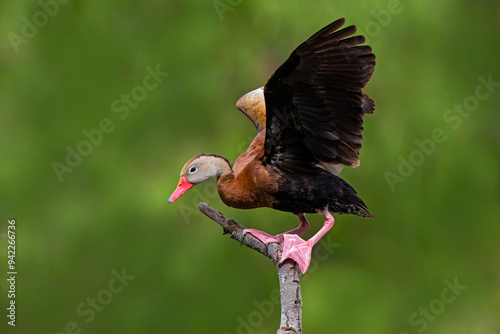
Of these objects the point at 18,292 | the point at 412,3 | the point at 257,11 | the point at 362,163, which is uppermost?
the point at 412,3

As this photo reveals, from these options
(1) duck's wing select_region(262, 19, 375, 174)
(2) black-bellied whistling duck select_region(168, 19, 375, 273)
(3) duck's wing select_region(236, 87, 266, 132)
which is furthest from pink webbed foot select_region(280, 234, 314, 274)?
(3) duck's wing select_region(236, 87, 266, 132)

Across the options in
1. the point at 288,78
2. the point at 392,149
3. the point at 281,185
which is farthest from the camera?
the point at 392,149

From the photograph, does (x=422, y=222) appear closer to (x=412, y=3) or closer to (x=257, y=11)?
Answer: (x=412, y=3)

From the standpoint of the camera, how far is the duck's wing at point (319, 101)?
2.70 meters

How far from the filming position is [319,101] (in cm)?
Result: 283

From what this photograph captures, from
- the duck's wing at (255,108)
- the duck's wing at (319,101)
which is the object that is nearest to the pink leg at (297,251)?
the duck's wing at (319,101)

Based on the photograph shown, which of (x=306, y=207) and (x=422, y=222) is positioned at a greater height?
(x=422, y=222)

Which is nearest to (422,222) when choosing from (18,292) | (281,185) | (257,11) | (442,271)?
(442,271)

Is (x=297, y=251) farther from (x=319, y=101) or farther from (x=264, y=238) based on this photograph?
(x=319, y=101)

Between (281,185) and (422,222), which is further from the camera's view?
(422,222)

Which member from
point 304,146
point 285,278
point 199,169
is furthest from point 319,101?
point 285,278

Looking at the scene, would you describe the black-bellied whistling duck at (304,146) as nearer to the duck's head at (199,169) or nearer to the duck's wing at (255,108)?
the duck's head at (199,169)

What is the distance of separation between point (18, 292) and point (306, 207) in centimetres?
263

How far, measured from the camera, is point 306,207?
A: 302 cm
